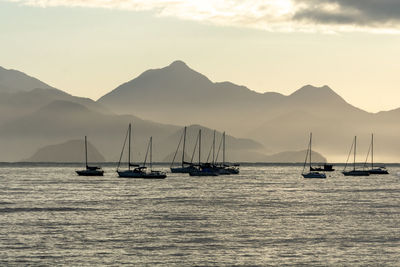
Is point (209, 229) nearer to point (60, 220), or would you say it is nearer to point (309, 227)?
point (309, 227)

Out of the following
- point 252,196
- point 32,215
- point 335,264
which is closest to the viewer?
point 335,264

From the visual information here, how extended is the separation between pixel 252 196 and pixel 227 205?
23901 millimetres

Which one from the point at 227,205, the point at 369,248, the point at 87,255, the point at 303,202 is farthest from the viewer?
the point at 303,202

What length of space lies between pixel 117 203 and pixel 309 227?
1652 inches

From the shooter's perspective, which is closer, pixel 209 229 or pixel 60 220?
pixel 209 229

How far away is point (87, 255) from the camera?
57.0 meters

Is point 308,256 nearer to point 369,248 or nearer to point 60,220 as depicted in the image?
point 369,248

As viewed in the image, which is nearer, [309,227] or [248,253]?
[248,253]

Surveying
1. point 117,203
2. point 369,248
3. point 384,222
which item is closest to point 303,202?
point 117,203

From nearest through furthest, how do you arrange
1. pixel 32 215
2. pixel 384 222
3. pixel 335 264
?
pixel 335 264, pixel 384 222, pixel 32 215

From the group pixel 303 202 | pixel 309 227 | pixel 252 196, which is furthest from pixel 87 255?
pixel 252 196

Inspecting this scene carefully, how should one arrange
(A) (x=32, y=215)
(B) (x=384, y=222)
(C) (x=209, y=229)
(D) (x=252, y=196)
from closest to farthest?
(C) (x=209, y=229)
(B) (x=384, y=222)
(A) (x=32, y=215)
(D) (x=252, y=196)

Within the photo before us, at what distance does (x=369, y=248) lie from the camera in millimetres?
61688

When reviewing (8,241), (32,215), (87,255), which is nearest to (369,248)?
(87,255)
